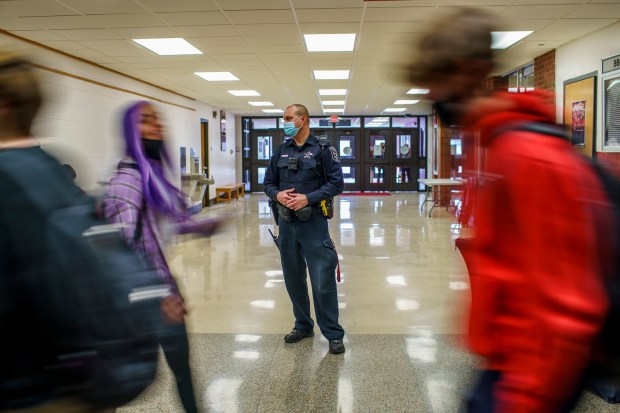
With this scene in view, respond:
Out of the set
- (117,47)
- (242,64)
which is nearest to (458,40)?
(117,47)

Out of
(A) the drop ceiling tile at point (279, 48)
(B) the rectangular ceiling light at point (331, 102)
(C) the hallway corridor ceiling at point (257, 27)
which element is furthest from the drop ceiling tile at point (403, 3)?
(B) the rectangular ceiling light at point (331, 102)

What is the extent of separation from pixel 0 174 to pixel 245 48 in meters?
6.10

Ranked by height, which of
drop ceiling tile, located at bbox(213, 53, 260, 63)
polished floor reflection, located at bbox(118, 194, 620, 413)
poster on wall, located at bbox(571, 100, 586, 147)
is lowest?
polished floor reflection, located at bbox(118, 194, 620, 413)

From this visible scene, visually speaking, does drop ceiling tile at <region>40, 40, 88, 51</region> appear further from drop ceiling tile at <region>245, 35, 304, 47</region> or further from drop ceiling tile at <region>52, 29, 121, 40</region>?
drop ceiling tile at <region>245, 35, 304, 47</region>

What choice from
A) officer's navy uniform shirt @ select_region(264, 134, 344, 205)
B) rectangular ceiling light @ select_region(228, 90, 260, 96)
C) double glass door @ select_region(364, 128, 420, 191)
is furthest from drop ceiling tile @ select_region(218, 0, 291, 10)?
double glass door @ select_region(364, 128, 420, 191)

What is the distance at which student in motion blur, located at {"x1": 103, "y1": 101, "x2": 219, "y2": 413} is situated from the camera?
1.94 meters

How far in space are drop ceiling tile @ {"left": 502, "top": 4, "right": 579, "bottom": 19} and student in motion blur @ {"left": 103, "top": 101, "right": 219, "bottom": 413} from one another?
4.24 m

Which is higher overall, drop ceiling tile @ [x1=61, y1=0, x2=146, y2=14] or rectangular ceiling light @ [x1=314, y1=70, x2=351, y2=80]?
rectangular ceiling light @ [x1=314, y1=70, x2=351, y2=80]

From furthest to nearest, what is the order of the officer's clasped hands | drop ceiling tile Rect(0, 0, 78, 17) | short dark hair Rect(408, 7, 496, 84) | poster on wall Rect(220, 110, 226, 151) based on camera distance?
poster on wall Rect(220, 110, 226, 151)
drop ceiling tile Rect(0, 0, 78, 17)
the officer's clasped hands
short dark hair Rect(408, 7, 496, 84)

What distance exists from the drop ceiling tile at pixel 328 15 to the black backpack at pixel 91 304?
4415 millimetres

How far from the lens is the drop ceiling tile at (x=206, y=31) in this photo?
18.5 feet

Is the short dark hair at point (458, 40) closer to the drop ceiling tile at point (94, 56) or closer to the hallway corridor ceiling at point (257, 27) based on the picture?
the hallway corridor ceiling at point (257, 27)

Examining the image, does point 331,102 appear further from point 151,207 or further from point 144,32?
point 151,207

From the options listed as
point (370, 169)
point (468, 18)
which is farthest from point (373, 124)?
point (468, 18)
